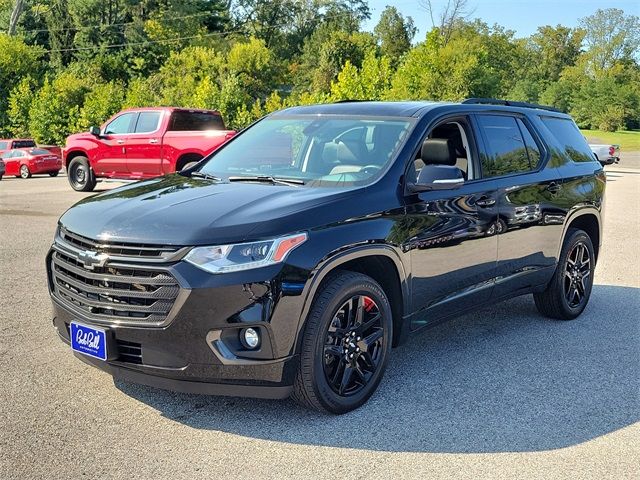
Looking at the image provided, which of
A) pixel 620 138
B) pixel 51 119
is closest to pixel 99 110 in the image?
pixel 51 119

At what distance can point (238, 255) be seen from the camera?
137 inches

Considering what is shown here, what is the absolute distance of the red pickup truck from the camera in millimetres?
15039

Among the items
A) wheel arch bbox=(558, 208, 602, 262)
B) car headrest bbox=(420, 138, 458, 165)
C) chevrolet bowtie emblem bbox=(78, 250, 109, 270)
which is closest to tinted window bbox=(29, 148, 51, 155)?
wheel arch bbox=(558, 208, 602, 262)

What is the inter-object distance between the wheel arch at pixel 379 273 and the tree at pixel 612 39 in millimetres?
90285

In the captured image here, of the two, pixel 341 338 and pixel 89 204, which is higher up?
pixel 89 204

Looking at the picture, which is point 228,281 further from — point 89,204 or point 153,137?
point 153,137

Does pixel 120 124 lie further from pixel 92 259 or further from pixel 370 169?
pixel 92 259

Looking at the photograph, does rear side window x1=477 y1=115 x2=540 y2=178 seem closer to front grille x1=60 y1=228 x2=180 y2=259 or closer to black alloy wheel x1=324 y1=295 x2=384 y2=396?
black alloy wheel x1=324 y1=295 x2=384 y2=396

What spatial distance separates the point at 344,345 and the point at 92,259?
1456mm

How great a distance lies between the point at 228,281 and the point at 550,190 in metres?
3.32

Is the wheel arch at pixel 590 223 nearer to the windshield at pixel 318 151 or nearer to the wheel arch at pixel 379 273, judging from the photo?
the windshield at pixel 318 151

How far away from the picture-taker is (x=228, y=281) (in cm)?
342

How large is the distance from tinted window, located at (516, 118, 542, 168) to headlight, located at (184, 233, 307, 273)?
2.92m

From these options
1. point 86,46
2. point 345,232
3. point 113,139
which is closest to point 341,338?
point 345,232
